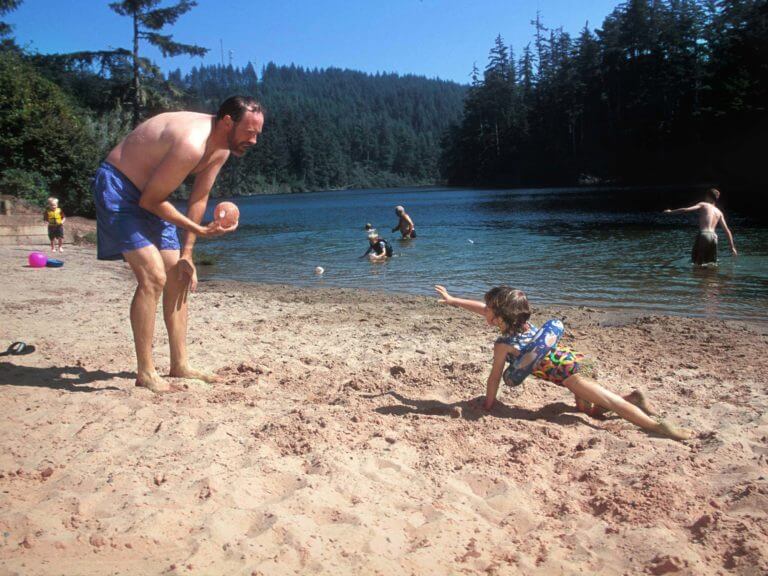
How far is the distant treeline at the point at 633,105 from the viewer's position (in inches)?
2066

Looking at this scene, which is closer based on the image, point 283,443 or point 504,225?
point 283,443

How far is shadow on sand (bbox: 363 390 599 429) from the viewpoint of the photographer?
13.7ft

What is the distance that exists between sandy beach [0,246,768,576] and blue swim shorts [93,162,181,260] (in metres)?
1.02

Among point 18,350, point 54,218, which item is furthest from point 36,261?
point 18,350

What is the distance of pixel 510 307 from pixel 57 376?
340cm

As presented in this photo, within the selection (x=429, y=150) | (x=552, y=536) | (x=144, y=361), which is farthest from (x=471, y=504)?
(x=429, y=150)

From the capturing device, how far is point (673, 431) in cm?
376

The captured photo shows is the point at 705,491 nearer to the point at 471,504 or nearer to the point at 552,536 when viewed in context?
the point at 552,536

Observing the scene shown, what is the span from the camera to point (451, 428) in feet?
12.8

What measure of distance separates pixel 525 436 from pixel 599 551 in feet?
3.70

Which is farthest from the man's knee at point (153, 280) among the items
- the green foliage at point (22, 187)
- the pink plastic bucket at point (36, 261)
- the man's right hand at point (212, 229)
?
the green foliage at point (22, 187)

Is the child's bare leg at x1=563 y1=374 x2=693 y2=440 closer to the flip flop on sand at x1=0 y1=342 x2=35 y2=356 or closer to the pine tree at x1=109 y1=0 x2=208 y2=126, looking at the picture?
the flip flop on sand at x1=0 y1=342 x2=35 y2=356

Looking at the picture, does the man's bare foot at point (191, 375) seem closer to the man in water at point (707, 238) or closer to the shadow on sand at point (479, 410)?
the shadow on sand at point (479, 410)

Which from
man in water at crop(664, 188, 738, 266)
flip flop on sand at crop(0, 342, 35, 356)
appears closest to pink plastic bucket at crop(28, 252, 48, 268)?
flip flop on sand at crop(0, 342, 35, 356)
